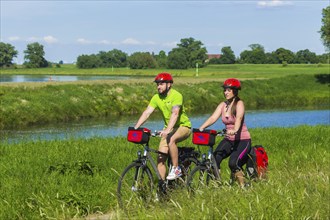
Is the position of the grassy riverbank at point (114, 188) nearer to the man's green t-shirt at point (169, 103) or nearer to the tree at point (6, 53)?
the man's green t-shirt at point (169, 103)


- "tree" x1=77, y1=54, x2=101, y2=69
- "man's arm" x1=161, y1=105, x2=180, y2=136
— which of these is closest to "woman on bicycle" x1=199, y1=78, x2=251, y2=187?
"man's arm" x1=161, y1=105, x2=180, y2=136

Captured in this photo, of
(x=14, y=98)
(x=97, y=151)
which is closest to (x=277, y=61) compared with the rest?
(x=14, y=98)

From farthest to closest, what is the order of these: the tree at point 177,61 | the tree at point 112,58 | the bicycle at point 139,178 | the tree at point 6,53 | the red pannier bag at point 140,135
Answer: the tree at point 112,58 < the tree at point 6,53 < the tree at point 177,61 < the red pannier bag at point 140,135 < the bicycle at point 139,178

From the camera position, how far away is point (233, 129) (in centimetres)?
757

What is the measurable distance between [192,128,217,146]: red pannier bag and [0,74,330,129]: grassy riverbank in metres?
23.6

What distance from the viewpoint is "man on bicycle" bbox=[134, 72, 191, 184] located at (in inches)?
295

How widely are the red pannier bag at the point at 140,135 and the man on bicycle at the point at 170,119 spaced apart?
17cm

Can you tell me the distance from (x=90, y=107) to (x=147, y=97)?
7.63 metres

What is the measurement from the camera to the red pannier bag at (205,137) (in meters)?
7.28

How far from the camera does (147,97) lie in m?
42.9

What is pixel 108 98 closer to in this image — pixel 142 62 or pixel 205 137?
pixel 205 137

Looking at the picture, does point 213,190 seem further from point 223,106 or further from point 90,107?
point 90,107

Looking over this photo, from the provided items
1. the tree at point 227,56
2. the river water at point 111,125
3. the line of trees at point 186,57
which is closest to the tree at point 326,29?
the river water at point 111,125

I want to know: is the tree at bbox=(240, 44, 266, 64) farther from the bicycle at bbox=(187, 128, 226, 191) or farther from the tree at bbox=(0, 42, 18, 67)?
the bicycle at bbox=(187, 128, 226, 191)
